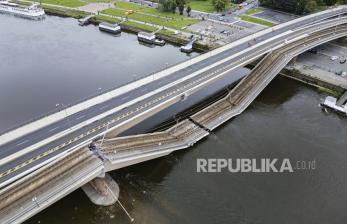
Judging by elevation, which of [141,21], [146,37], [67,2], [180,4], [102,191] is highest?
[67,2]

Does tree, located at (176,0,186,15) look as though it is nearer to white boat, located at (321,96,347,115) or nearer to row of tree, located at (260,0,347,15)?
row of tree, located at (260,0,347,15)

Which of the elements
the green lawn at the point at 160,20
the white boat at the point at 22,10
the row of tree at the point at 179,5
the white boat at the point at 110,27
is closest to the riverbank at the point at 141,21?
the green lawn at the point at 160,20

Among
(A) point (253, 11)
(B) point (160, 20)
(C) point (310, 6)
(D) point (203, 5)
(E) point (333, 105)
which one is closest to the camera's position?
(E) point (333, 105)

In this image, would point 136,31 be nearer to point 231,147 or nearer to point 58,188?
point 231,147

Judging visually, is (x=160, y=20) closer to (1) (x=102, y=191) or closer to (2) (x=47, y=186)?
(1) (x=102, y=191)

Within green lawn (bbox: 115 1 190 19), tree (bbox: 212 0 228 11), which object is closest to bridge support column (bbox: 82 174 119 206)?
green lawn (bbox: 115 1 190 19)

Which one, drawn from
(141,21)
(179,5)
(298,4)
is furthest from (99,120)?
(298,4)
